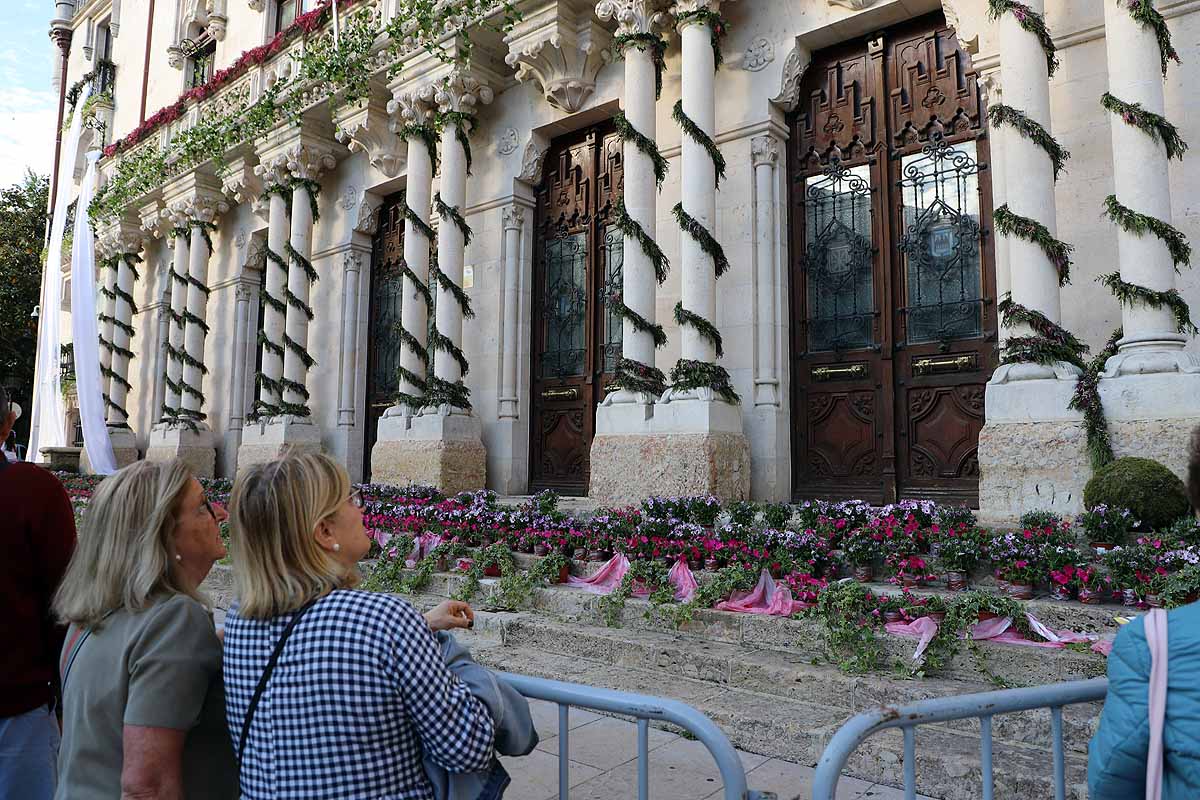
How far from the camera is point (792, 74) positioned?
966cm

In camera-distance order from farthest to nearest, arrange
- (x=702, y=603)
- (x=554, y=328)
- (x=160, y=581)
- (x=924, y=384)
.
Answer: (x=554, y=328)
(x=924, y=384)
(x=702, y=603)
(x=160, y=581)

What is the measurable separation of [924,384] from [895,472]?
3.30 ft

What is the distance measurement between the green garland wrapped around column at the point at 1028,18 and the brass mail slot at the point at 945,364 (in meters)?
2.79

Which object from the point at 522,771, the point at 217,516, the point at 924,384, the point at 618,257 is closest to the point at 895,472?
the point at 924,384

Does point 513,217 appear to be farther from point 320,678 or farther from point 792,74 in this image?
point 320,678

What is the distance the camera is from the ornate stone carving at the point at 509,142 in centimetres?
1240

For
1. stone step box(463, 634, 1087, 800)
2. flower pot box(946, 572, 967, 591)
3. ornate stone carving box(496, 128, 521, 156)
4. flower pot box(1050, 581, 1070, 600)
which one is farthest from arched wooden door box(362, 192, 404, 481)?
flower pot box(1050, 581, 1070, 600)

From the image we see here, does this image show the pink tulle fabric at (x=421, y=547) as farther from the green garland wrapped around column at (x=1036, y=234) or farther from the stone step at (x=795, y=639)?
the green garland wrapped around column at (x=1036, y=234)

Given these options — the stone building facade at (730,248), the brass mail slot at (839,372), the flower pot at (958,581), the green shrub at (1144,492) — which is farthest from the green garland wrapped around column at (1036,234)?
the flower pot at (958,581)

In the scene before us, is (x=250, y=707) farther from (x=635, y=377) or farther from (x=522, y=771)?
(x=635, y=377)

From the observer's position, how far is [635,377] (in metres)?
9.21

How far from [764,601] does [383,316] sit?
11.3 meters

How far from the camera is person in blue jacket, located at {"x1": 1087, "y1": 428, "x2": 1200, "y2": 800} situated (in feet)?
4.51

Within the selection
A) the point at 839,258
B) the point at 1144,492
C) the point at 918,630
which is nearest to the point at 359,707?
the point at 918,630
